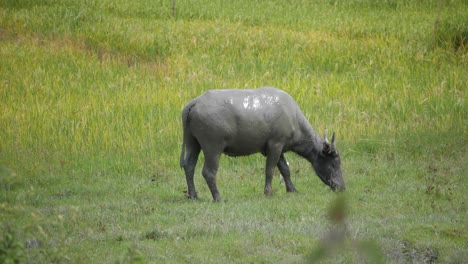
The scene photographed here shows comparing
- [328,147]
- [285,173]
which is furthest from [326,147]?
[285,173]

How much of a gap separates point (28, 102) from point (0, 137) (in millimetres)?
1841

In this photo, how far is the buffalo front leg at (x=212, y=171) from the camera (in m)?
7.85

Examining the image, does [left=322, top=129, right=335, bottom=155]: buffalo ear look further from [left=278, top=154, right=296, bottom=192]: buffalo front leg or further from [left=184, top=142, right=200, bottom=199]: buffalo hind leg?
[left=184, top=142, right=200, bottom=199]: buffalo hind leg

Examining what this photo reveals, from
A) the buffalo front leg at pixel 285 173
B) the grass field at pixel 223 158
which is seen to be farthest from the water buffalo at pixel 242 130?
the grass field at pixel 223 158

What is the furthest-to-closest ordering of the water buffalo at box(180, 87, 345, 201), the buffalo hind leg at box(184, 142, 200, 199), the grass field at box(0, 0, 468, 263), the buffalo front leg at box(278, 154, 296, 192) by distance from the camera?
the buffalo front leg at box(278, 154, 296, 192) → the buffalo hind leg at box(184, 142, 200, 199) → the water buffalo at box(180, 87, 345, 201) → the grass field at box(0, 0, 468, 263)

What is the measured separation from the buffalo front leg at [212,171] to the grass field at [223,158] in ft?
0.42

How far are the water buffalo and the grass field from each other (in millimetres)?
389

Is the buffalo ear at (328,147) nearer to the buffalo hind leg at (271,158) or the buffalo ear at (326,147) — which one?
the buffalo ear at (326,147)

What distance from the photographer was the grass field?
6445 millimetres

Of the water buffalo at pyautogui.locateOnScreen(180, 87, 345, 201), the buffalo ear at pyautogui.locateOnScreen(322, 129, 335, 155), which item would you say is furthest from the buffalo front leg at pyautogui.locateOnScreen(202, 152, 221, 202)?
the buffalo ear at pyautogui.locateOnScreen(322, 129, 335, 155)

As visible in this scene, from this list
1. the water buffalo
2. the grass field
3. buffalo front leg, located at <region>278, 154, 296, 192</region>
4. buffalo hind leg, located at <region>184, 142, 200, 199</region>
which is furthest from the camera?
buffalo front leg, located at <region>278, 154, 296, 192</region>

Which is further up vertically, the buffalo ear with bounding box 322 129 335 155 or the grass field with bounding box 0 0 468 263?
the buffalo ear with bounding box 322 129 335 155

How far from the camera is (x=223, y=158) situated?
33.9ft

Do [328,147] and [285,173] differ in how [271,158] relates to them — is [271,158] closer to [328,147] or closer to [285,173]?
[285,173]
